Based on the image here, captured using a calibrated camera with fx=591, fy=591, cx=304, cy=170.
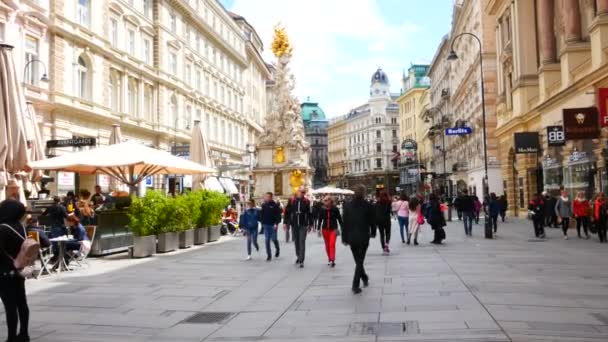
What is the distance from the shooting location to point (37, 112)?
1149 inches

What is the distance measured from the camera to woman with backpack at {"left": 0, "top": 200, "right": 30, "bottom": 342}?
6277mm

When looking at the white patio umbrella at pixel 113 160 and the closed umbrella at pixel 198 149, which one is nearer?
the white patio umbrella at pixel 113 160

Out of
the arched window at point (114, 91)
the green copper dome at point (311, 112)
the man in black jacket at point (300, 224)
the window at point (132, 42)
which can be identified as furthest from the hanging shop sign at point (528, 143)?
the green copper dome at point (311, 112)

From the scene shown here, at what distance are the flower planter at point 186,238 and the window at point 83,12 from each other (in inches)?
775

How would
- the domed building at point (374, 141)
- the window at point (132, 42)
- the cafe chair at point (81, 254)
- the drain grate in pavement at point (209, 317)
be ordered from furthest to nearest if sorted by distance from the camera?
the domed building at point (374, 141)
the window at point (132, 42)
the cafe chair at point (81, 254)
the drain grate in pavement at point (209, 317)

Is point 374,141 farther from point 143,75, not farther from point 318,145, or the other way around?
point 143,75

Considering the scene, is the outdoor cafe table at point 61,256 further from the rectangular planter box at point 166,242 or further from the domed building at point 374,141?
the domed building at point 374,141

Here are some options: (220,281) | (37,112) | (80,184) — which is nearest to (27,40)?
(37,112)

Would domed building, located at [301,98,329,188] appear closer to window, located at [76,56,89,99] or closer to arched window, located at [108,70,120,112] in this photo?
arched window, located at [108,70,120,112]

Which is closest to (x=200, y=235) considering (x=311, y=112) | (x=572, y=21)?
(x=572, y=21)

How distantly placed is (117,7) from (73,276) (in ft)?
95.9

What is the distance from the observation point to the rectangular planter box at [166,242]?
1717 centimetres

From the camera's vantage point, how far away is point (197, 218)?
2000 cm

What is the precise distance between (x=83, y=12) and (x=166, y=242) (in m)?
22.1
